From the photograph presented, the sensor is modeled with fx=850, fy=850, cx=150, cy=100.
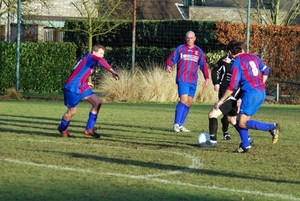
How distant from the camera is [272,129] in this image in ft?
41.9

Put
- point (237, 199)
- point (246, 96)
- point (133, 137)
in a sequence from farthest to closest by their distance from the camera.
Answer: point (133, 137)
point (246, 96)
point (237, 199)

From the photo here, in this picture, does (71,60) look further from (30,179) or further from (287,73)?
(30,179)

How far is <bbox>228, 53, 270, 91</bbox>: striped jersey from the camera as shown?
486 inches

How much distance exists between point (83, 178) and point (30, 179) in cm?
60

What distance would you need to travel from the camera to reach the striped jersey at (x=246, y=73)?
12.3m

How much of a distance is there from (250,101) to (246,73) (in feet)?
1.38

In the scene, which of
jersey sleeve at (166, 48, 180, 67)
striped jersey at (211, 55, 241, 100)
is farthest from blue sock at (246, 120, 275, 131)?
jersey sleeve at (166, 48, 180, 67)

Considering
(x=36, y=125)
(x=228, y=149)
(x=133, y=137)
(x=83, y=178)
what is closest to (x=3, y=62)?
(x=36, y=125)

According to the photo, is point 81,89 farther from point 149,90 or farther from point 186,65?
point 149,90

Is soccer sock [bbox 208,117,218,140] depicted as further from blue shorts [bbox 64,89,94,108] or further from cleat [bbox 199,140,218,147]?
blue shorts [bbox 64,89,94,108]

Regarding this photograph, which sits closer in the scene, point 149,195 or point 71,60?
point 149,195

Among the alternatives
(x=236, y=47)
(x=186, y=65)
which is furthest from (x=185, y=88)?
(x=236, y=47)

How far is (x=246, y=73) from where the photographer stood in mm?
12414

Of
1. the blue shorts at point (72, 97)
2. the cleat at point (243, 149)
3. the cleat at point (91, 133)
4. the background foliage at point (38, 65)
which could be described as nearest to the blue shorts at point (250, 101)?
the cleat at point (243, 149)
